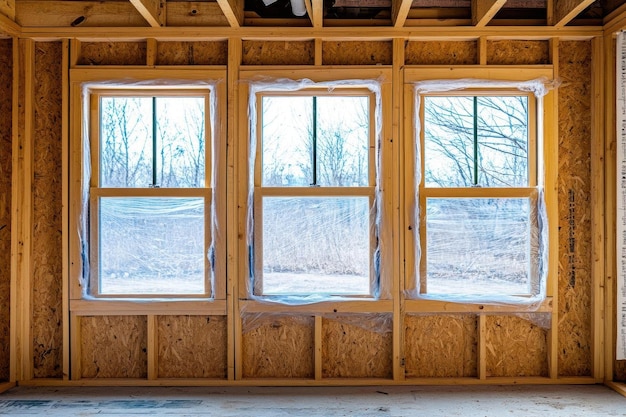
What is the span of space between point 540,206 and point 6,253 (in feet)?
12.2

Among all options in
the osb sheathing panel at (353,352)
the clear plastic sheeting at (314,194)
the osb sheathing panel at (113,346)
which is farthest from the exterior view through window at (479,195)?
the osb sheathing panel at (113,346)

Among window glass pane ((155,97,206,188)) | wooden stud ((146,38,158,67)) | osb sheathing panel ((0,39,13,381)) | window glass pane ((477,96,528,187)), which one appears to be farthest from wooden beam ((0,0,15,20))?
window glass pane ((477,96,528,187))

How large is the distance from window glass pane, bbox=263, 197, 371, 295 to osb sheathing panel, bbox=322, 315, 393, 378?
0.92 ft

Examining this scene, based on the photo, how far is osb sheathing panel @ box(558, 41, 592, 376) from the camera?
338cm

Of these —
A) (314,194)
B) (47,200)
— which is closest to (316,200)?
(314,194)

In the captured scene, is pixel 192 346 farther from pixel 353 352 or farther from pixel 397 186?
pixel 397 186

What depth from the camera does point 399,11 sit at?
3.11 meters

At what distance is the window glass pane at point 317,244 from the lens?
11.1 feet

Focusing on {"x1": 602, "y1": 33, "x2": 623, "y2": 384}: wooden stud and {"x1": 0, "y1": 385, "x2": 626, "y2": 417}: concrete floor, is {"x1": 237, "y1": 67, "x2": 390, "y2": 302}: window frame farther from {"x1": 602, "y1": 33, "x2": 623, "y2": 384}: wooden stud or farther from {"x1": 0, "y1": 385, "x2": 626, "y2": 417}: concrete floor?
{"x1": 602, "y1": 33, "x2": 623, "y2": 384}: wooden stud

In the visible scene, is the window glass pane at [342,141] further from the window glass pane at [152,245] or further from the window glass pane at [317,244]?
the window glass pane at [152,245]

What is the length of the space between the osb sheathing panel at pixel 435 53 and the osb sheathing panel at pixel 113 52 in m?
1.87

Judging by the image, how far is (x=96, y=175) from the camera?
11.1 feet

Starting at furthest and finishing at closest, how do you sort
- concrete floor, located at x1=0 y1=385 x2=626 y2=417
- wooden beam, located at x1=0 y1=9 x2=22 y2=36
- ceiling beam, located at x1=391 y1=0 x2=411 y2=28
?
wooden beam, located at x1=0 y1=9 x2=22 y2=36 → ceiling beam, located at x1=391 y1=0 x2=411 y2=28 → concrete floor, located at x1=0 y1=385 x2=626 y2=417

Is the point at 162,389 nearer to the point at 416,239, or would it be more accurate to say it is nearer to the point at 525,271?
the point at 416,239
